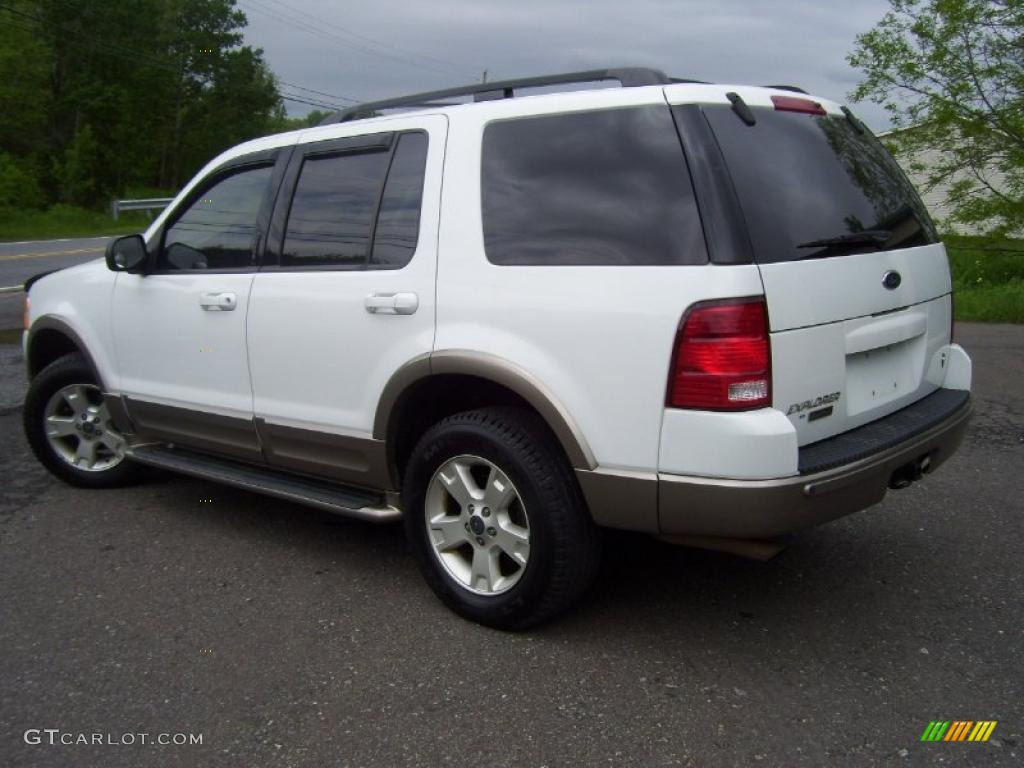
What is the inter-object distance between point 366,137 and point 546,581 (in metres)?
1.96

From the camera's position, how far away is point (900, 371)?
11.6 feet

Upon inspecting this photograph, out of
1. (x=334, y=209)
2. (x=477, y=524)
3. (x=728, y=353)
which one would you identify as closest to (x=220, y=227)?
(x=334, y=209)

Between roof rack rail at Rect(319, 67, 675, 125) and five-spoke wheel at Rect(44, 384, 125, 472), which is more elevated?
roof rack rail at Rect(319, 67, 675, 125)

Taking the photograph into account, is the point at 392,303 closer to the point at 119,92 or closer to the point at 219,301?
the point at 219,301

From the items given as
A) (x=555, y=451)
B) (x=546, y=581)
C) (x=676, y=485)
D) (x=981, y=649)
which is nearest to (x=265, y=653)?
(x=546, y=581)

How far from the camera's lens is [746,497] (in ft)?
9.40

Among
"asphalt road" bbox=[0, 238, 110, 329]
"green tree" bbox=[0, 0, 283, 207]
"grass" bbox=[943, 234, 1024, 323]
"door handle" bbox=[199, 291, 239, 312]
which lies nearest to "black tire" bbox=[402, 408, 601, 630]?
"door handle" bbox=[199, 291, 239, 312]

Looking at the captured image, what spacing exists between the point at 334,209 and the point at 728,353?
190cm

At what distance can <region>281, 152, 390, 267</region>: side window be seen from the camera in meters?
3.86

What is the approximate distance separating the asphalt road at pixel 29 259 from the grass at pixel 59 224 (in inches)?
120

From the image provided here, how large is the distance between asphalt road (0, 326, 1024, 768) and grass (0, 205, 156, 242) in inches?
1135

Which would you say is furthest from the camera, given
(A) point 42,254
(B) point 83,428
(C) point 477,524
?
(A) point 42,254

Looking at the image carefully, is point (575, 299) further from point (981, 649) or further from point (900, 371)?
point (981, 649)

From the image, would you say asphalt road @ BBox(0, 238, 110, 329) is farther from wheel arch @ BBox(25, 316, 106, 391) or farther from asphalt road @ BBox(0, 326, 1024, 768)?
asphalt road @ BBox(0, 326, 1024, 768)
